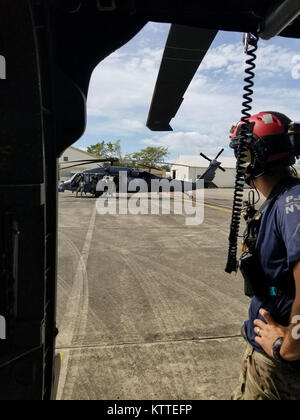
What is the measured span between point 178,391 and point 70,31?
9.00ft

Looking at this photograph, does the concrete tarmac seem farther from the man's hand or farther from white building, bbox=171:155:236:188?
white building, bbox=171:155:236:188

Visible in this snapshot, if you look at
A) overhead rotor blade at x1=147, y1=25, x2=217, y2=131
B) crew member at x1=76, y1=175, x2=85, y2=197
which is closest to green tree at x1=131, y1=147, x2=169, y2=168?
crew member at x1=76, y1=175, x2=85, y2=197

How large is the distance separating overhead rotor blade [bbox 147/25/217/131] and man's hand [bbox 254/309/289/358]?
1381 millimetres

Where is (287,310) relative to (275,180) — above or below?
below

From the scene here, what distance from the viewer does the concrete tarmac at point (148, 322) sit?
8.83ft

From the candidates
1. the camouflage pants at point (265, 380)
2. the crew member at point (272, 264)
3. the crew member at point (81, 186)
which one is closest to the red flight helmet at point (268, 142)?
the crew member at point (272, 264)

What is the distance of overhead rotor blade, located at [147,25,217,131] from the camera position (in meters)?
1.54

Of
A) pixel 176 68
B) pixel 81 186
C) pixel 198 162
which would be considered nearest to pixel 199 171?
pixel 198 162

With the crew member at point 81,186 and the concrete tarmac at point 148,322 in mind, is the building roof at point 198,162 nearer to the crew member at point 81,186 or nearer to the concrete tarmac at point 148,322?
the crew member at point 81,186

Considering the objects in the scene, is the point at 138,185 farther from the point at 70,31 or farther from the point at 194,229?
the point at 70,31

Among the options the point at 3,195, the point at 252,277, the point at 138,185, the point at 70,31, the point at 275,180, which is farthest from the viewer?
the point at 138,185

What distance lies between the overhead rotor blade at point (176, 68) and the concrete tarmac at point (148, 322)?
2242mm
